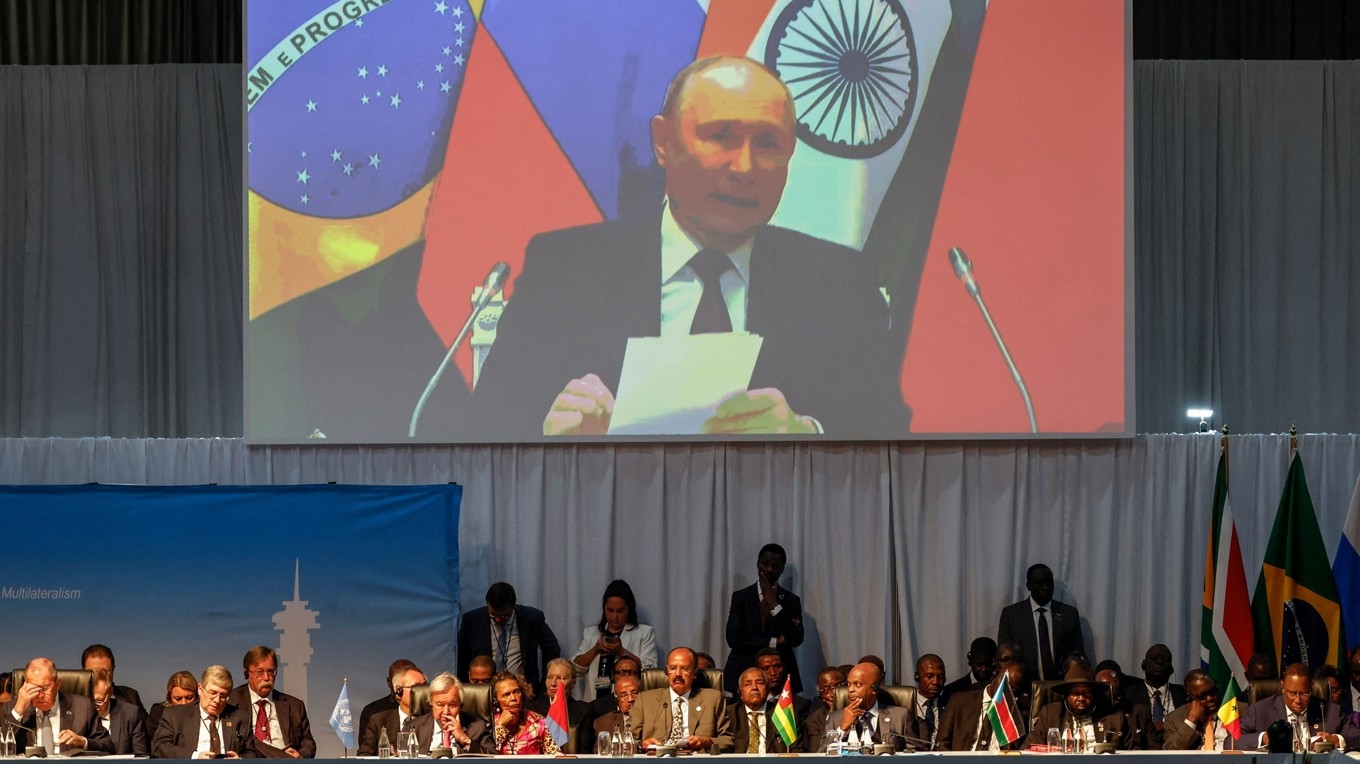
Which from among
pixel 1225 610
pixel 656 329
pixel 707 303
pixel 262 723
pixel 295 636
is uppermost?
pixel 707 303

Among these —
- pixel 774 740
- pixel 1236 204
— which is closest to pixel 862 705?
pixel 774 740

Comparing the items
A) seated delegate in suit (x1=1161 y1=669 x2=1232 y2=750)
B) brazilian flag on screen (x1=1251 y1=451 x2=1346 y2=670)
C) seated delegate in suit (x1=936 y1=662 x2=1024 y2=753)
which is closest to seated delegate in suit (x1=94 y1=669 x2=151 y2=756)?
seated delegate in suit (x1=936 y1=662 x2=1024 y2=753)

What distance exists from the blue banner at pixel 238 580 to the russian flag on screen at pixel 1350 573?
4.75 meters

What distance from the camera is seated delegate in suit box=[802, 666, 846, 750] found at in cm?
764

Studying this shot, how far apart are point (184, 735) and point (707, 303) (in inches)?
148

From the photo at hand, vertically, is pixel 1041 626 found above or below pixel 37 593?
below

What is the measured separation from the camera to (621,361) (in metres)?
9.66

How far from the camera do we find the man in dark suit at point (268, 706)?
7.89 meters

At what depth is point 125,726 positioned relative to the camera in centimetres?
757

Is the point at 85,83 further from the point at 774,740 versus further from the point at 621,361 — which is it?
the point at 774,740

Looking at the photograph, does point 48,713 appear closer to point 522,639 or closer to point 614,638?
point 522,639

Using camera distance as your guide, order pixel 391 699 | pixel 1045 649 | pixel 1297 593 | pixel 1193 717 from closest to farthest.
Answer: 1. pixel 1193 717
2. pixel 391 699
3. pixel 1297 593
4. pixel 1045 649

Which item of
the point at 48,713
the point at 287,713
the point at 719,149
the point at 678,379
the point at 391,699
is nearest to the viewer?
the point at 48,713

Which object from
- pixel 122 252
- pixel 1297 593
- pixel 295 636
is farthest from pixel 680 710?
pixel 122 252
